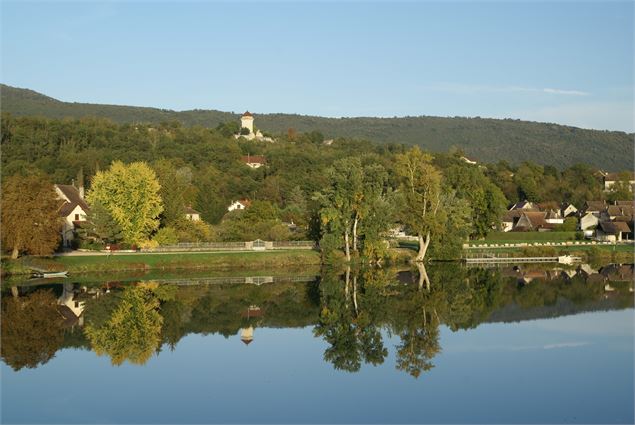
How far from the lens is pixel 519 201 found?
405 feet

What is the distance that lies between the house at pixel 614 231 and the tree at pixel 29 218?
168 ft

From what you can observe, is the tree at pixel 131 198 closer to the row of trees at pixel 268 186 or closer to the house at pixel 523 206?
→ the row of trees at pixel 268 186

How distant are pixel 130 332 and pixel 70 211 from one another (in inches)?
1395

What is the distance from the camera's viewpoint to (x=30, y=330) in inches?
1337

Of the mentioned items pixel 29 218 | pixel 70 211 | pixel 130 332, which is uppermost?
pixel 29 218

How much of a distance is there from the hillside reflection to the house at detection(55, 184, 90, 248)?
14789 mm

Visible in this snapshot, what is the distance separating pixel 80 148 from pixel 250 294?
75.1 metres

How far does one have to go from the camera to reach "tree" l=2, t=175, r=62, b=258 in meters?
50.9

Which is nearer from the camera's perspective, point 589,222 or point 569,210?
point 589,222

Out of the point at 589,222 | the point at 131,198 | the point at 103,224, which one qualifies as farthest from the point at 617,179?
the point at 103,224

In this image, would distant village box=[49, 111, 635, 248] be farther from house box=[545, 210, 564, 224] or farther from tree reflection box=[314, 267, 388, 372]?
tree reflection box=[314, 267, 388, 372]

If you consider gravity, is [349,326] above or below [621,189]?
above

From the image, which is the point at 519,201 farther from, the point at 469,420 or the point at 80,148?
the point at 469,420

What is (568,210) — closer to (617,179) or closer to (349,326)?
(617,179)
